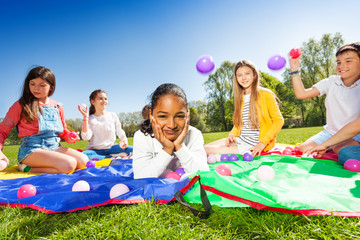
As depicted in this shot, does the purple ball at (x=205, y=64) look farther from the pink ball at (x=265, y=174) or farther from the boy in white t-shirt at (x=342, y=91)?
the pink ball at (x=265, y=174)

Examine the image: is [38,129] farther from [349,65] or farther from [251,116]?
[349,65]

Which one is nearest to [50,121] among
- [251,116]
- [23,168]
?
[23,168]

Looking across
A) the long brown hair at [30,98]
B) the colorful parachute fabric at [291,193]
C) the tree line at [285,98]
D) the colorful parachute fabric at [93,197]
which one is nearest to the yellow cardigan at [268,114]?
the colorful parachute fabric at [291,193]

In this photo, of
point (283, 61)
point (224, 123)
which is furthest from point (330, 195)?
point (224, 123)

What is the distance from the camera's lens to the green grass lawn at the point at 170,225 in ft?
4.42

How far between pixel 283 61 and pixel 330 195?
3.73 m

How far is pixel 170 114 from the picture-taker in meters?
2.22

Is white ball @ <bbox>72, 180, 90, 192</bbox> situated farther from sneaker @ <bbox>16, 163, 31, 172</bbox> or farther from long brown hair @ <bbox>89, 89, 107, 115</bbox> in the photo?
long brown hair @ <bbox>89, 89, 107, 115</bbox>

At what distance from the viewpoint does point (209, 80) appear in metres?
34.9

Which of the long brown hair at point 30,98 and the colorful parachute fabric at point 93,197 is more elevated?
the long brown hair at point 30,98

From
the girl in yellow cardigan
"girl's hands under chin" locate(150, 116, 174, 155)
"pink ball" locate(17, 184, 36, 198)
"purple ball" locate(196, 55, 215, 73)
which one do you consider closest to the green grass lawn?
"pink ball" locate(17, 184, 36, 198)

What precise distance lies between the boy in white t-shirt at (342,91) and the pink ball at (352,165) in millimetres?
892

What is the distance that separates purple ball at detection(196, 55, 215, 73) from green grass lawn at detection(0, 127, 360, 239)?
11.6 feet

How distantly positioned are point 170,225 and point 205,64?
3.83 meters
